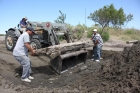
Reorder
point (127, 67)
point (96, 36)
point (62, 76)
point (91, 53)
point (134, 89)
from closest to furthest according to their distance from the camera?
point (134, 89)
point (127, 67)
point (62, 76)
point (96, 36)
point (91, 53)

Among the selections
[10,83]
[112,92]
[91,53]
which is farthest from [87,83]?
[91,53]

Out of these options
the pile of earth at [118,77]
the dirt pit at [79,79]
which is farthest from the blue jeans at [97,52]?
the pile of earth at [118,77]

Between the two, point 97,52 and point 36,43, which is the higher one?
point 36,43

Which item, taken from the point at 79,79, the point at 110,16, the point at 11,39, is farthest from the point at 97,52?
the point at 110,16

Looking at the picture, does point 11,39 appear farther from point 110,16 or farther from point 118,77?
point 110,16

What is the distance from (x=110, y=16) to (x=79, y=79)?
2475cm

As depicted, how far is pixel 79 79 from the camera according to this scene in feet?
21.8

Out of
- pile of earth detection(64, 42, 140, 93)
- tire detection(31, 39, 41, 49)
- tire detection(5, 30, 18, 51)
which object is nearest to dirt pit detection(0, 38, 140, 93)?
pile of earth detection(64, 42, 140, 93)

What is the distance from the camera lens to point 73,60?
8688 millimetres

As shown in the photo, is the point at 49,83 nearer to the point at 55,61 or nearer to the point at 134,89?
the point at 55,61

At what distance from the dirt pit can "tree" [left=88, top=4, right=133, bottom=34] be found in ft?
70.0

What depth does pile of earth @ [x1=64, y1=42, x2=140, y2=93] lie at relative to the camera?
201 inches

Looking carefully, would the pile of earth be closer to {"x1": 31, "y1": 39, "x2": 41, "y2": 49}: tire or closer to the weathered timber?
the weathered timber

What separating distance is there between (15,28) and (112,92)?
23.7ft
